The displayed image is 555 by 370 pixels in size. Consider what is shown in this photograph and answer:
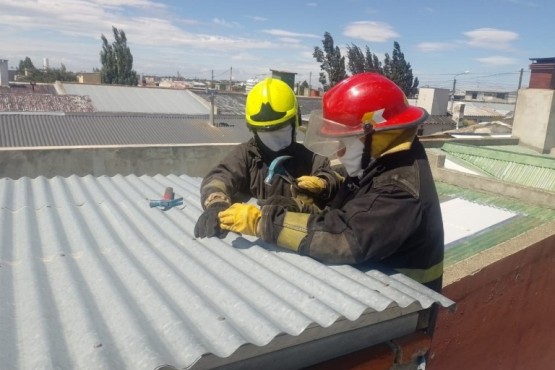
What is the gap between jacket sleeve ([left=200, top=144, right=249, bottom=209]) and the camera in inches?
127

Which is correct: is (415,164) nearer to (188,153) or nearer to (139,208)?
(139,208)

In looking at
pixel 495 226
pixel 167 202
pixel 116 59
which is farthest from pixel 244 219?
pixel 116 59

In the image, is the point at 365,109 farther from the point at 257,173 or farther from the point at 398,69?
the point at 398,69

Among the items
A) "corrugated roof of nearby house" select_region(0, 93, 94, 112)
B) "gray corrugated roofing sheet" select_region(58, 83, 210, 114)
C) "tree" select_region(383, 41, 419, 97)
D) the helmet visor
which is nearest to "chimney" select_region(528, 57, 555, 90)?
"gray corrugated roofing sheet" select_region(58, 83, 210, 114)

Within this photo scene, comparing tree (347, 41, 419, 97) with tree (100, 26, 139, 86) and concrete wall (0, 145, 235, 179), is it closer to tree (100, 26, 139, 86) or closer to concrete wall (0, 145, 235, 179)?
tree (100, 26, 139, 86)

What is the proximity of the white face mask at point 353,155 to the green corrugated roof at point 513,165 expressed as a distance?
7.17 metres

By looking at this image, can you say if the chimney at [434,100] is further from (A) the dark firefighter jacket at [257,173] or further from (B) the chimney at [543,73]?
(A) the dark firefighter jacket at [257,173]

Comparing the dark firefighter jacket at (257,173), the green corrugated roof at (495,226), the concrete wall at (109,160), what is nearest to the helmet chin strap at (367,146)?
the dark firefighter jacket at (257,173)

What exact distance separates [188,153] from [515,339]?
5.96 meters

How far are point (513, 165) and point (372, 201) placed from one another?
28.8 ft

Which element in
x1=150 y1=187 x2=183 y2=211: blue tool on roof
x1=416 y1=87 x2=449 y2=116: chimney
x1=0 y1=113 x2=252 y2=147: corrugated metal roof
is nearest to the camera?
x1=150 y1=187 x2=183 y2=211: blue tool on roof

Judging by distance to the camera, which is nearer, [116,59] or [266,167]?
[266,167]

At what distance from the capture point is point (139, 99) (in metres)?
25.2

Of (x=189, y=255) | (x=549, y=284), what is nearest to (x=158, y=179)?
(x=189, y=255)
